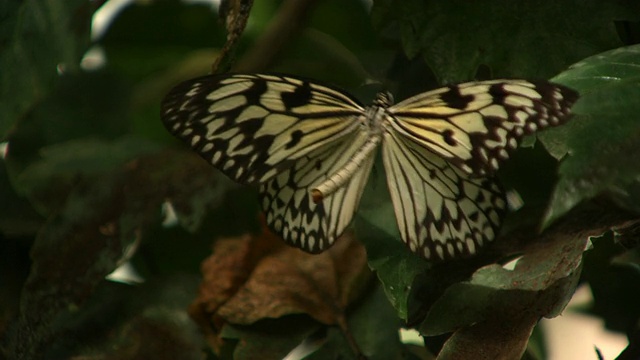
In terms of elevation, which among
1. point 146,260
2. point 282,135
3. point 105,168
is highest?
point 282,135

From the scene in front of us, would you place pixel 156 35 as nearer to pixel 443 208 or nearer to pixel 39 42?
pixel 39 42

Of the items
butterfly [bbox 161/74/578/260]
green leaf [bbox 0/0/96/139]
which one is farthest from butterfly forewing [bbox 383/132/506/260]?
green leaf [bbox 0/0/96/139]

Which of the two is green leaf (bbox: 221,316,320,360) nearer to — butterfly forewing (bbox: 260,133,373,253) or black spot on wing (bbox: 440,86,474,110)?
butterfly forewing (bbox: 260,133,373,253)

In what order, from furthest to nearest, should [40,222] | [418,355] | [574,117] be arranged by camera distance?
1. [40,222]
2. [418,355]
3. [574,117]

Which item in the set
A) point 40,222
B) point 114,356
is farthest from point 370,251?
point 40,222

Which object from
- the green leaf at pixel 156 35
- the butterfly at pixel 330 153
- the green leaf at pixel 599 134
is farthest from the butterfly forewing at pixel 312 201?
the green leaf at pixel 156 35

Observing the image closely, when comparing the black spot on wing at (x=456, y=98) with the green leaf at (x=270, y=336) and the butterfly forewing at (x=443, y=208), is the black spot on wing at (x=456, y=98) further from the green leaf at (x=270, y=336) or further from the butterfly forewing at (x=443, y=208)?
A: the green leaf at (x=270, y=336)

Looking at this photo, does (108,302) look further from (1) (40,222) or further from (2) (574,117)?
(2) (574,117)

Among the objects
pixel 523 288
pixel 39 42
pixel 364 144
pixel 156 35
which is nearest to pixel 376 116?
pixel 364 144
